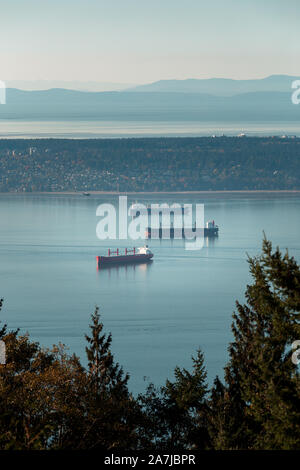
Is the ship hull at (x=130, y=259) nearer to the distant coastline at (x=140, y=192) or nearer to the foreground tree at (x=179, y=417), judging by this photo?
the foreground tree at (x=179, y=417)

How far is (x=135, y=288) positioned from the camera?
4778 cm

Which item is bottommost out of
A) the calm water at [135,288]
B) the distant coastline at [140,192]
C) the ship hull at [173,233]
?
the calm water at [135,288]

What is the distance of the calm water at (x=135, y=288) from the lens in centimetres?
3059

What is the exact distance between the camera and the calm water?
3059 centimetres

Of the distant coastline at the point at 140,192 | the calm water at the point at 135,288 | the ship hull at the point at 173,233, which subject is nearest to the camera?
the calm water at the point at 135,288

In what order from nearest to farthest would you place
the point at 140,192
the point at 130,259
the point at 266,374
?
1. the point at 266,374
2. the point at 130,259
3. the point at 140,192

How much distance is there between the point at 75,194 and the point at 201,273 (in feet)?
313

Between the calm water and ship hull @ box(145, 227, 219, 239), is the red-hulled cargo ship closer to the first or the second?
the calm water

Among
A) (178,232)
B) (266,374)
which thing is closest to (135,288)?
(178,232)

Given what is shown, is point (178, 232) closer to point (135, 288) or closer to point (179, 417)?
point (135, 288)

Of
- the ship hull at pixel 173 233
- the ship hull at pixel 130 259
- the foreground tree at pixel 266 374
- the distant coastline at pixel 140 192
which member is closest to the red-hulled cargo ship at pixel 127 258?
the ship hull at pixel 130 259

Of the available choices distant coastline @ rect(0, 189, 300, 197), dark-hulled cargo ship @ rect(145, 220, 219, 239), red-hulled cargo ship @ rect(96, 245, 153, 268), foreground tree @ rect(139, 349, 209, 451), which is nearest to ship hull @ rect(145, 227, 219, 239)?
dark-hulled cargo ship @ rect(145, 220, 219, 239)

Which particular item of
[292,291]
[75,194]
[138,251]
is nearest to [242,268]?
[138,251]

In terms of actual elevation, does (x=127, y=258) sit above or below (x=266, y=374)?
below
